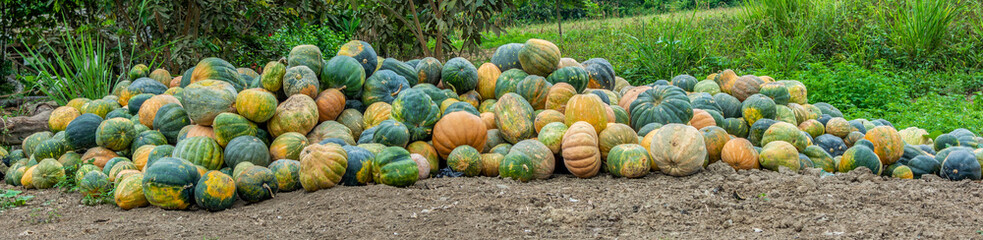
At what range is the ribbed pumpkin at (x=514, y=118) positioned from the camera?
15.2 feet

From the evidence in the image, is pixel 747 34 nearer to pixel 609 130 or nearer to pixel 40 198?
pixel 609 130

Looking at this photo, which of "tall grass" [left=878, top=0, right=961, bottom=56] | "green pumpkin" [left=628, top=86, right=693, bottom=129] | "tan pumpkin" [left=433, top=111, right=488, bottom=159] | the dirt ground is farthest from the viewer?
"tall grass" [left=878, top=0, right=961, bottom=56]

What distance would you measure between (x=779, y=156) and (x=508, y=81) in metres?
2.06

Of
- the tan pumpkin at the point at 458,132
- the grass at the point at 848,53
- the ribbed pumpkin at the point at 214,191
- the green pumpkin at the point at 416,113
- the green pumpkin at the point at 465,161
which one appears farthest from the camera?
the grass at the point at 848,53

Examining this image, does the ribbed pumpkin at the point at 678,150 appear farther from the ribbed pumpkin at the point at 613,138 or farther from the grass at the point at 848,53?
A: the grass at the point at 848,53

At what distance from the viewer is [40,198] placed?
169 inches

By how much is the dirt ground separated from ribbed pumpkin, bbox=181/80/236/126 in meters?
0.83

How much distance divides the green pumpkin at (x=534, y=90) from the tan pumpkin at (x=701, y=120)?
43.2 inches

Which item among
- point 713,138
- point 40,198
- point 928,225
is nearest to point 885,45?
point 713,138

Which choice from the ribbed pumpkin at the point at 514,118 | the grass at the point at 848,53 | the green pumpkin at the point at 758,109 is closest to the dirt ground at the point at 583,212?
the ribbed pumpkin at the point at 514,118

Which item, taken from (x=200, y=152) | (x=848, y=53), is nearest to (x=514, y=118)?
(x=200, y=152)

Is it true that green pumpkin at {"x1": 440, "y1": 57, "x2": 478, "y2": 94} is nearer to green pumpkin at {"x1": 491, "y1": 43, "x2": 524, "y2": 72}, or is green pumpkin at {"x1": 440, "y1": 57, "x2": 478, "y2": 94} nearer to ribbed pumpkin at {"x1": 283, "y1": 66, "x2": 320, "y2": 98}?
green pumpkin at {"x1": 491, "y1": 43, "x2": 524, "y2": 72}

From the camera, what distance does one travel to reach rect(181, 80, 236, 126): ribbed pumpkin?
4496mm

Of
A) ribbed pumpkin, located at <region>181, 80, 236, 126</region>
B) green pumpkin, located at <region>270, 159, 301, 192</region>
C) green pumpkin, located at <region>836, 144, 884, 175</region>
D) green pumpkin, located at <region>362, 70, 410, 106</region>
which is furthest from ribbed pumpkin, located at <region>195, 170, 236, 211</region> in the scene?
green pumpkin, located at <region>836, 144, 884, 175</region>
